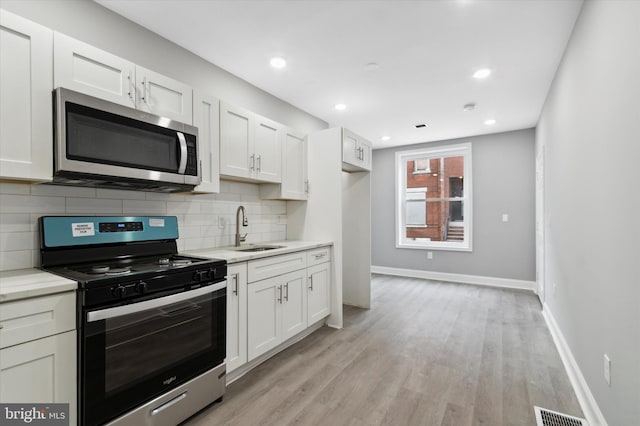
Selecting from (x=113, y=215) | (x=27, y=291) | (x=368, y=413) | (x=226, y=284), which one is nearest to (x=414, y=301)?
(x=368, y=413)

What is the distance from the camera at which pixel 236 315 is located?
2236 millimetres

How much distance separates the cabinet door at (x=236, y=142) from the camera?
8.51 feet

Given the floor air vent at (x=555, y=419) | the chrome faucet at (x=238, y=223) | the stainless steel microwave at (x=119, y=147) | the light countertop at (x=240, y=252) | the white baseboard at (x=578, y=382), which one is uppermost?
the stainless steel microwave at (x=119, y=147)

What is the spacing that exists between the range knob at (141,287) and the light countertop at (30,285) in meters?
0.25

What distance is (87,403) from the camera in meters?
1.39

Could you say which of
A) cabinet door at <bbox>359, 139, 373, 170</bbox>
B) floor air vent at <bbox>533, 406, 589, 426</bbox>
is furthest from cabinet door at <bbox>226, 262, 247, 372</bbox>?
cabinet door at <bbox>359, 139, 373, 170</bbox>

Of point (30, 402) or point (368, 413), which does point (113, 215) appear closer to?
point (30, 402)

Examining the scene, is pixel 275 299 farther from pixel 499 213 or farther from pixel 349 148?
pixel 499 213

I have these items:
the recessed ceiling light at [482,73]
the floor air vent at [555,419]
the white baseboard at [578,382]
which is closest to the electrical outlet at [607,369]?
the white baseboard at [578,382]

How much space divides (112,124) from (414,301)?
13.2 ft

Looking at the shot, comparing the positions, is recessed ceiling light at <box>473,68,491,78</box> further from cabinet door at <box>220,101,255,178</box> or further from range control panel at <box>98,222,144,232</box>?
range control panel at <box>98,222,144,232</box>

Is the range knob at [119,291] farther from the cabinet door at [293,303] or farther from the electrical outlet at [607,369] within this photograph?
the electrical outlet at [607,369]

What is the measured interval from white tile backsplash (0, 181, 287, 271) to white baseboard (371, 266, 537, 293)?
10.8 feet

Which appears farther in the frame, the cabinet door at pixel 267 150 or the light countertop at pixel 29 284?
the cabinet door at pixel 267 150
